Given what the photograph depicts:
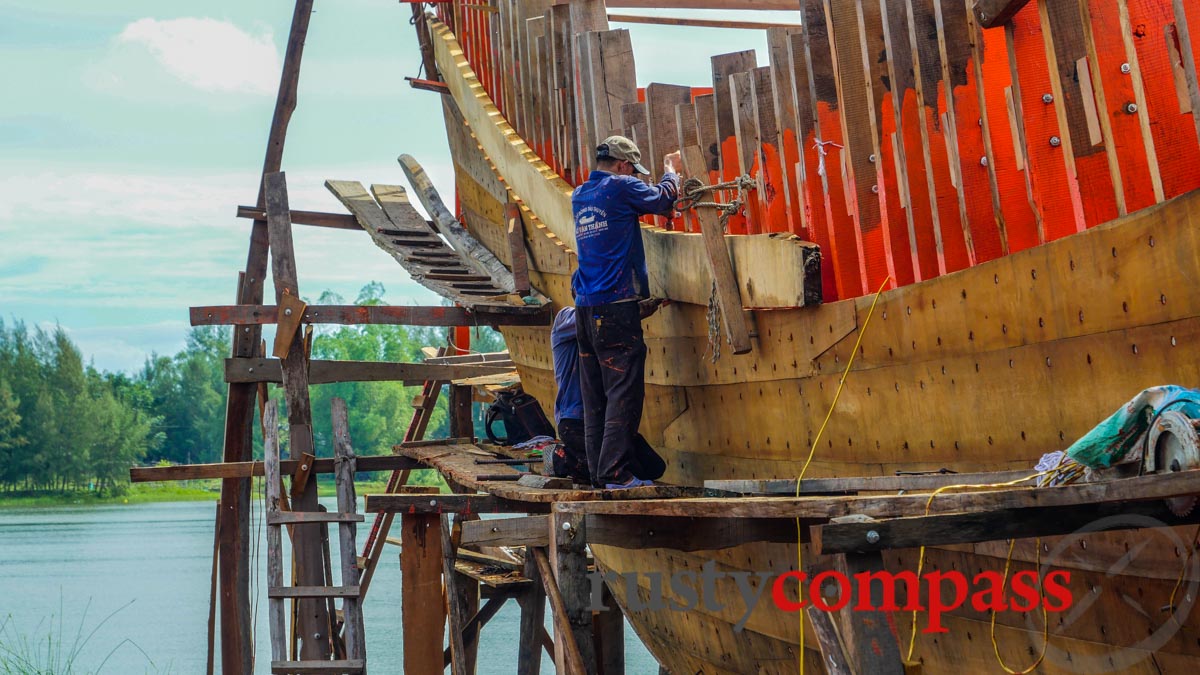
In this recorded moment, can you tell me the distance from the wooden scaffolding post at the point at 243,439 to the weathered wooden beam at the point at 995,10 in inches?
284

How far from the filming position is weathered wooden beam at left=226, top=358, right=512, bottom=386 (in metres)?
9.60

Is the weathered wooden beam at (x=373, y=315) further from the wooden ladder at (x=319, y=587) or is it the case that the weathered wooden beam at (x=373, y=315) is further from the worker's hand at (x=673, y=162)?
the worker's hand at (x=673, y=162)

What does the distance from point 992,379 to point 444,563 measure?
5.50 m

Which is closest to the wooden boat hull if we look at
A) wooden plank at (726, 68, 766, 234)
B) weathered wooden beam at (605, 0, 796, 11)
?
wooden plank at (726, 68, 766, 234)

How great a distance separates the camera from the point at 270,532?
8656 millimetres

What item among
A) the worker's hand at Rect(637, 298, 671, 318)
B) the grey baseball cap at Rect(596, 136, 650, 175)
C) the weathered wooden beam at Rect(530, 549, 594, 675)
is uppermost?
the grey baseball cap at Rect(596, 136, 650, 175)

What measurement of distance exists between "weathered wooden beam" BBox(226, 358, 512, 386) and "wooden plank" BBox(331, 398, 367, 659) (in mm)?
260

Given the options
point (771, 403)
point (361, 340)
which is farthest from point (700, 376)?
point (361, 340)

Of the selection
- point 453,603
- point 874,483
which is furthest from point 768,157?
point 453,603

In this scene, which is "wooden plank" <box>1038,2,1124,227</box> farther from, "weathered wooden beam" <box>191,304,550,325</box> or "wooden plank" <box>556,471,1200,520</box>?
"weathered wooden beam" <box>191,304,550,325</box>

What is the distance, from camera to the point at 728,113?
5777mm

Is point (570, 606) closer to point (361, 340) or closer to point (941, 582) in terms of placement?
point (941, 582)

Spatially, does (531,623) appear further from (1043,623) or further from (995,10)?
(995,10)

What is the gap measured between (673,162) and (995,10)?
239cm
